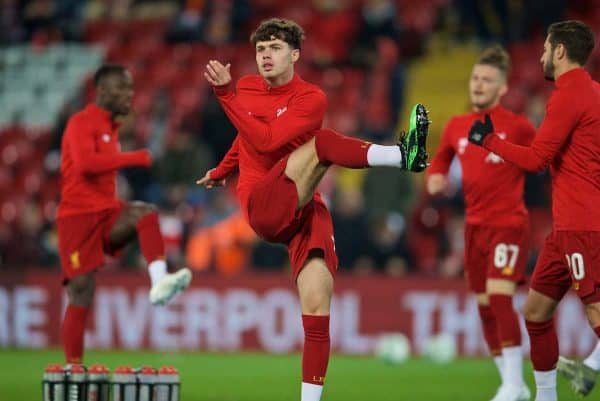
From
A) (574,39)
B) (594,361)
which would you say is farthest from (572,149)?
(594,361)

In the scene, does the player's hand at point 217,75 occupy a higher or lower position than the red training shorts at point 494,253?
higher

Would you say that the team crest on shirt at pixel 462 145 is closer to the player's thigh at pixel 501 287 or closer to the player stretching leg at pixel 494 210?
the player stretching leg at pixel 494 210

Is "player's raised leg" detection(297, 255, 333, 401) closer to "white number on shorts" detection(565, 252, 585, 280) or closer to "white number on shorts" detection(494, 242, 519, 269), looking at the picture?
"white number on shorts" detection(565, 252, 585, 280)

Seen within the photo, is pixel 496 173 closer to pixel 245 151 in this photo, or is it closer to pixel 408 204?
pixel 245 151

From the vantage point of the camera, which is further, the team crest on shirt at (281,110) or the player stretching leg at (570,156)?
the team crest on shirt at (281,110)

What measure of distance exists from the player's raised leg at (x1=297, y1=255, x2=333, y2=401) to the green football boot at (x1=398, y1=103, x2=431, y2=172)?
0.85 metres

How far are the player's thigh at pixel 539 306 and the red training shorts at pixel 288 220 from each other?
126 cm

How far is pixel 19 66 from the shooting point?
63.8 feet

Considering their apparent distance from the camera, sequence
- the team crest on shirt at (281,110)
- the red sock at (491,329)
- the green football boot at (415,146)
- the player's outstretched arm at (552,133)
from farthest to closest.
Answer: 1. the red sock at (491,329)
2. the team crest on shirt at (281,110)
3. the player's outstretched arm at (552,133)
4. the green football boot at (415,146)

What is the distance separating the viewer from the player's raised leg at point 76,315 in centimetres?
879

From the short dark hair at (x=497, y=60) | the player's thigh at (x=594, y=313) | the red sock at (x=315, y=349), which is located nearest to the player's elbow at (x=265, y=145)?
the red sock at (x=315, y=349)

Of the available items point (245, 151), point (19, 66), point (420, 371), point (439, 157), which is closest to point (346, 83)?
point (19, 66)

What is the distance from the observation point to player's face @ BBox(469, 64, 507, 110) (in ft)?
29.6

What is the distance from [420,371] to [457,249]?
8.52 feet
